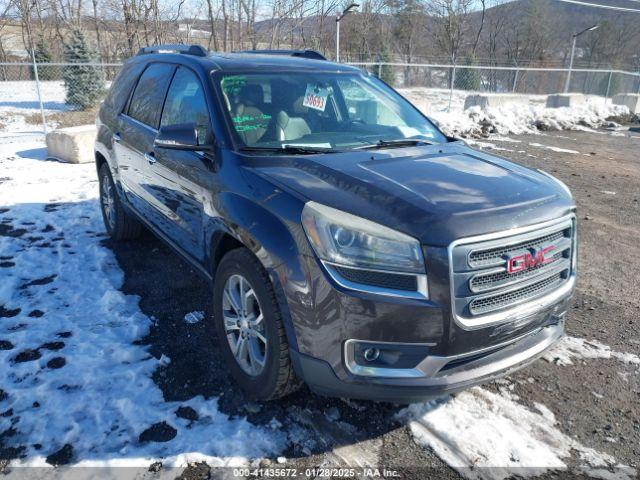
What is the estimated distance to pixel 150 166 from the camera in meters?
3.96

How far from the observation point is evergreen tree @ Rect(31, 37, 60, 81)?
2017 cm

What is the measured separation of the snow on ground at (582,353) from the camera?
3376 millimetres

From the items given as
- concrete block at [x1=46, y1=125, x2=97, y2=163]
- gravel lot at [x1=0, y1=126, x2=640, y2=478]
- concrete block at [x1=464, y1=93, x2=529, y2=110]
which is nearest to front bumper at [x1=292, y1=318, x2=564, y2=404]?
gravel lot at [x1=0, y1=126, x2=640, y2=478]

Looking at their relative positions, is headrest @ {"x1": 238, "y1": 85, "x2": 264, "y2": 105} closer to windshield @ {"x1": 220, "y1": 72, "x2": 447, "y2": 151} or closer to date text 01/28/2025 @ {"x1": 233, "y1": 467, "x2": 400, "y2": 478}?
windshield @ {"x1": 220, "y1": 72, "x2": 447, "y2": 151}

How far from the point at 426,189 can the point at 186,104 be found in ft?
6.53

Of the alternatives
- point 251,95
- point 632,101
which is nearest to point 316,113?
point 251,95

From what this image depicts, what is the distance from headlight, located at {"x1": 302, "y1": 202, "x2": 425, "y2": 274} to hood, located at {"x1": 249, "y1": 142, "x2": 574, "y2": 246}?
46 millimetres

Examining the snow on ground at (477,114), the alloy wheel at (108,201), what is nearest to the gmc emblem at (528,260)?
the alloy wheel at (108,201)

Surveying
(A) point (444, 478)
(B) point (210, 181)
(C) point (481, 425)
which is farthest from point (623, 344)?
(B) point (210, 181)

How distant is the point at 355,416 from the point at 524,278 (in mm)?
1192

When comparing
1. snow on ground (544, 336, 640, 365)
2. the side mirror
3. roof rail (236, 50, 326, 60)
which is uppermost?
roof rail (236, 50, 326, 60)

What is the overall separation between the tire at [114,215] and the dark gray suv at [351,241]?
166 cm

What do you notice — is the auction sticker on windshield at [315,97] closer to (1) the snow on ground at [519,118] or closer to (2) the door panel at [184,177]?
(2) the door panel at [184,177]

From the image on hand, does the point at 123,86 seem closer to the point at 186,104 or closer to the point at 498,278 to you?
the point at 186,104
